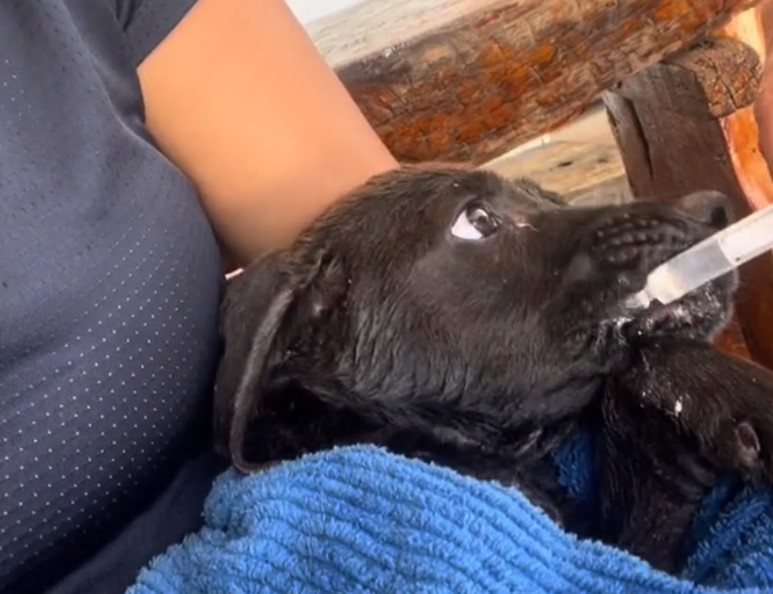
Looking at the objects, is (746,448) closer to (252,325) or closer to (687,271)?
(687,271)

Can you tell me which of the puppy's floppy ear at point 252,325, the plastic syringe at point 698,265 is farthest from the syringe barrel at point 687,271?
the puppy's floppy ear at point 252,325

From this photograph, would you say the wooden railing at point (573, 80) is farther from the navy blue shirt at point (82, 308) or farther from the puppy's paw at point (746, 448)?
the puppy's paw at point (746, 448)

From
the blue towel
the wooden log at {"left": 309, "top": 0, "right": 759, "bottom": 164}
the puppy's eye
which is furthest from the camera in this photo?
the wooden log at {"left": 309, "top": 0, "right": 759, "bottom": 164}

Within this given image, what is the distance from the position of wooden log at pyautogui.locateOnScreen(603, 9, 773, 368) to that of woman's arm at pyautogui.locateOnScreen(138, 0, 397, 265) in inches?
16.6

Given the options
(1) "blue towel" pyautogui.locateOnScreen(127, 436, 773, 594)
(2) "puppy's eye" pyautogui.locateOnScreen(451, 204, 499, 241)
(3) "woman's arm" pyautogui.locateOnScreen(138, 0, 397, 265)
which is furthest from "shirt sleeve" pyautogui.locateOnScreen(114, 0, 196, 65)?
(1) "blue towel" pyautogui.locateOnScreen(127, 436, 773, 594)

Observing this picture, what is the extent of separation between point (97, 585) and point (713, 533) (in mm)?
467

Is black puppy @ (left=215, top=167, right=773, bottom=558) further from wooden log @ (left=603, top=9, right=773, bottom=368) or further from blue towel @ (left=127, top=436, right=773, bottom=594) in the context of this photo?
wooden log @ (left=603, top=9, right=773, bottom=368)

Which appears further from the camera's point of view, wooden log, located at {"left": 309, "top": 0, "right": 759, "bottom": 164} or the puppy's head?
wooden log, located at {"left": 309, "top": 0, "right": 759, "bottom": 164}

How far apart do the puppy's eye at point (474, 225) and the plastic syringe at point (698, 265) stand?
159mm

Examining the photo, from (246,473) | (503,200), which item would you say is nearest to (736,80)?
(503,200)

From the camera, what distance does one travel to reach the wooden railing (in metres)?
1.49

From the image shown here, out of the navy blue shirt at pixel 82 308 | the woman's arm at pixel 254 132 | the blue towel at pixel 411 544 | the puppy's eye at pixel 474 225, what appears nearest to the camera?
the blue towel at pixel 411 544

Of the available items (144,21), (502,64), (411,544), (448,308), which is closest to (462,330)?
(448,308)

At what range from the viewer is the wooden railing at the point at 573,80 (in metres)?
1.49
